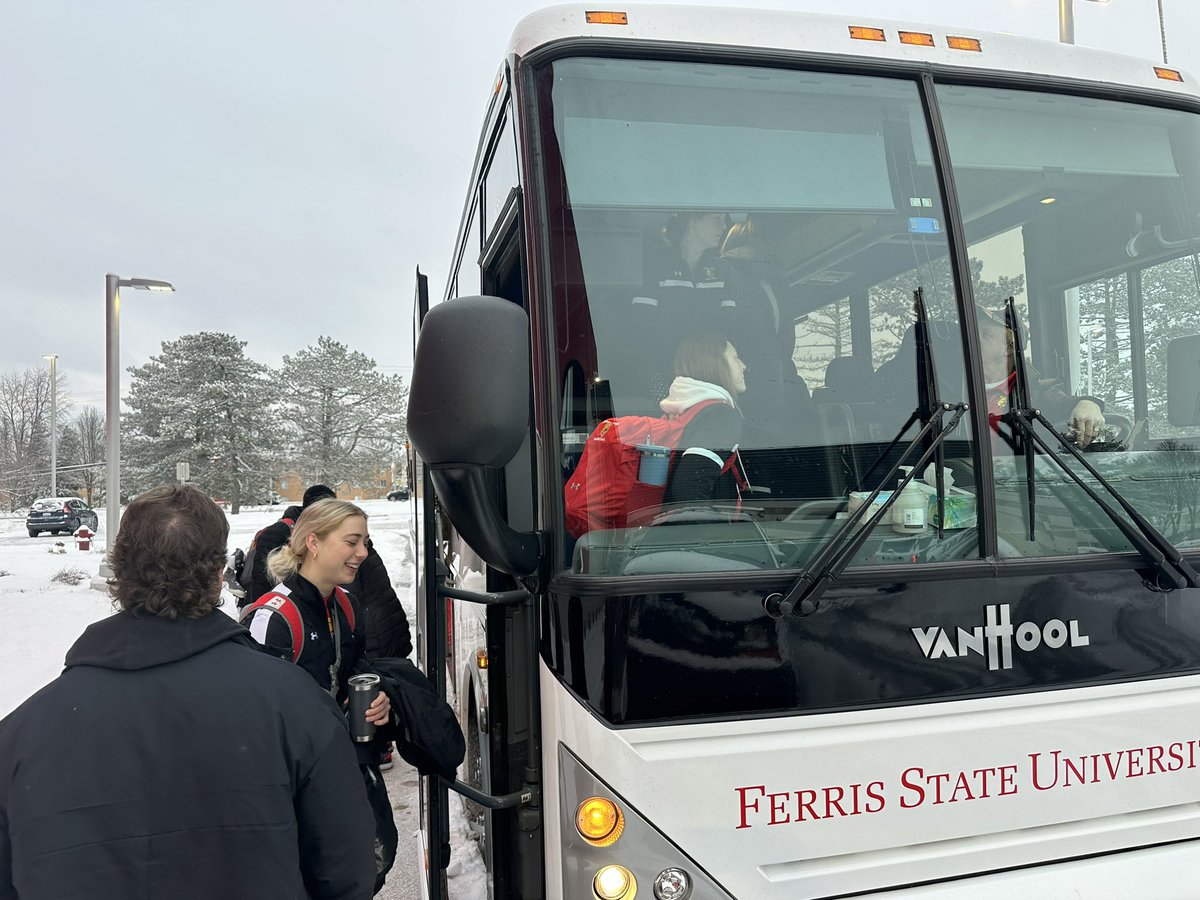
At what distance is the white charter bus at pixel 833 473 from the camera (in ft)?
5.91

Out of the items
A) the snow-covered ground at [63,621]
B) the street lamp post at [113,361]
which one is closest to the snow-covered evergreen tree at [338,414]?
the snow-covered ground at [63,621]

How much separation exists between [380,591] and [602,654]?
3410 mm

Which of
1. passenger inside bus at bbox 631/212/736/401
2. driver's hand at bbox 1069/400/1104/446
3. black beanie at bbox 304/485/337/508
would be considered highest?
passenger inside bus at bbox 631/212/736/401

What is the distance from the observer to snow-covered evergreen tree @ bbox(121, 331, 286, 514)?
43.9 metres

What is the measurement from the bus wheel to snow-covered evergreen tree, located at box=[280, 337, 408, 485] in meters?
46.6

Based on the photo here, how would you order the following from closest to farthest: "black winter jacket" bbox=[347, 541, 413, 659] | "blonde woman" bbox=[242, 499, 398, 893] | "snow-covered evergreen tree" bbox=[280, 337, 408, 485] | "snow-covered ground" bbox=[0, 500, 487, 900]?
1. "blonde woman" bbox=[242, 499, 398, 893]
2. "snow-covered ground" bbox=[0, 500, 487, 900]
3. "black winter jacket" bbox=[347, 541, 413, 659]
4. "snow-covered evergreen tree" bbox=[280, 337, 408, 485]

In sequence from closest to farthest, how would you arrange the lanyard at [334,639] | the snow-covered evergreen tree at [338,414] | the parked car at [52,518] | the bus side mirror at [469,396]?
1. the bus side mirror at [469,396]
2. the lanyard at [334,639]
3. the parked car at [52,518]
4. the snow-covered evergreen tree at [338,414]

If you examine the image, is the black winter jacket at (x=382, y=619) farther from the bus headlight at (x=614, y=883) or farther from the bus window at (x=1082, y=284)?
the bus window at (x=1082, y=284)

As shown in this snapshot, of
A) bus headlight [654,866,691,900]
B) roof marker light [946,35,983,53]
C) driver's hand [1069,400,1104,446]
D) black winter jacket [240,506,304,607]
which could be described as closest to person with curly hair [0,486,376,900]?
bus headlight [654,866,691,900]

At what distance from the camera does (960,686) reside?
1.93 meters

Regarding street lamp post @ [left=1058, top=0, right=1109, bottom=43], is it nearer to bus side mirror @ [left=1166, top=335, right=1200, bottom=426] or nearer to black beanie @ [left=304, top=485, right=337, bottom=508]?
bus side mirror @ [left=1166, top=335, right=1200, bottom=426]

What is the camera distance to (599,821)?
1787 mm

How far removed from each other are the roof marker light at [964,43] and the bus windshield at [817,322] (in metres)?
0.11

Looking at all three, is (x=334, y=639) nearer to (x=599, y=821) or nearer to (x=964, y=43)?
(x=599, y=821)
